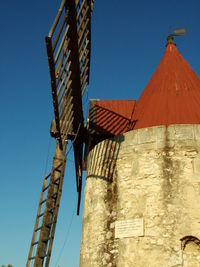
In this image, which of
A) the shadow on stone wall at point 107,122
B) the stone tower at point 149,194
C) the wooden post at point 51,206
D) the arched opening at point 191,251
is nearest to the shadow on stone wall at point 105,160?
the stone tower at point 149,194

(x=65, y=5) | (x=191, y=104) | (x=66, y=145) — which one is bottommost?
(x=66, y=145)

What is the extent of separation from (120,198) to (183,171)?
4.37 feet

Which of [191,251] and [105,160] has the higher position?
[105,160]

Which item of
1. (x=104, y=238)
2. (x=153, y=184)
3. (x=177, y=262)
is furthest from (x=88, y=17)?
(x=177, y=262)

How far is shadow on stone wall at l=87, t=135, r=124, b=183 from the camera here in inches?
283

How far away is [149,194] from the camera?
20.7 ft

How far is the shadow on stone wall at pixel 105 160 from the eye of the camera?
283 inches

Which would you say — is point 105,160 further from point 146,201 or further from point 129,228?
point 129,228

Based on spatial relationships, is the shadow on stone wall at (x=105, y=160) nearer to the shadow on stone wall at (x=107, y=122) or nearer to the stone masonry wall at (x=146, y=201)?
the stone masonry wall at (x=146, y=201)

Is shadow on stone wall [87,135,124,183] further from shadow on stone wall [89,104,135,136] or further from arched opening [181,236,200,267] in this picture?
arched opening [181,236,200,267]

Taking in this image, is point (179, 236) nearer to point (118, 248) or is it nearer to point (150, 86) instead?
point (118, 248)

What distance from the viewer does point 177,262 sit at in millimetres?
5633

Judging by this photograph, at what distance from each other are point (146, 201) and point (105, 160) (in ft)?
4.73

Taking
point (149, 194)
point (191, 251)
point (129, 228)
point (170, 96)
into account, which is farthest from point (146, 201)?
point (170, 96)
